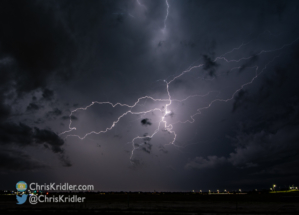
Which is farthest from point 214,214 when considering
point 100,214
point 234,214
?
point 100,214

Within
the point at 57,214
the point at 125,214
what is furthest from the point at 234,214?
the point at 57,214

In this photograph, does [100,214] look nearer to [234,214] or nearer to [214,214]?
[214,214]

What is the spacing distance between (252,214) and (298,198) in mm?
20072

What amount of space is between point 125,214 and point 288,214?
12107mm

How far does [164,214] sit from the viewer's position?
15727mm

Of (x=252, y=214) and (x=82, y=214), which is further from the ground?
(x=82, y=214)

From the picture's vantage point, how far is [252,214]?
52.5 ft

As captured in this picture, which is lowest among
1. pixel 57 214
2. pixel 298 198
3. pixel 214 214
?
pixel 298 198

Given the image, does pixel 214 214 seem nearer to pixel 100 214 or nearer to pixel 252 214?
pixel 252 214

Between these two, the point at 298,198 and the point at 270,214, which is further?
the point at 298,198

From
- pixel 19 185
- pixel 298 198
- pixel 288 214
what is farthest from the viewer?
pixel 298 198

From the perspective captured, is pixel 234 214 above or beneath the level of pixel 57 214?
beneath

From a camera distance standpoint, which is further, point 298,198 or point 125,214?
point 298,198

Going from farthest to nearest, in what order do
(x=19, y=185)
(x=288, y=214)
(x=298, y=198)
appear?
(x=298, y=198) < (x=19, y=185) < (x=288, y=214)
